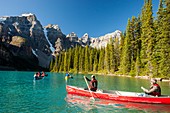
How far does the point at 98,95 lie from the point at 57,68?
10336cm

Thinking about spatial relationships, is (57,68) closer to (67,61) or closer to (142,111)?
(67,61)

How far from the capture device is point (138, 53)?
209 feet

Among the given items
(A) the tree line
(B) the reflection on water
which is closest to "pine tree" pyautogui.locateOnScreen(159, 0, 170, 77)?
(A) the tree line

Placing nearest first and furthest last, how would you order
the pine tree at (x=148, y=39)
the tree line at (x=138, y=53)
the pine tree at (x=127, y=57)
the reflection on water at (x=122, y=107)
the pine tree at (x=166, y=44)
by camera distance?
the reflection on water at (x=122, y=107) < the pine tree at (x=166, y=44) < the tree line at (x=138, y=53) < the pine tree at (x=148, y=39) < the pine tree at (x=127, y=57)

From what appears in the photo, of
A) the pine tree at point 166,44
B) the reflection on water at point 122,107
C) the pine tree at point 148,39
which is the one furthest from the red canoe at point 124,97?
the pine tree at point 148,39

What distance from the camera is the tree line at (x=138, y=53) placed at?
40.3 meters

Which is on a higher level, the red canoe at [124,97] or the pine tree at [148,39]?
the pine tree at [148,39]

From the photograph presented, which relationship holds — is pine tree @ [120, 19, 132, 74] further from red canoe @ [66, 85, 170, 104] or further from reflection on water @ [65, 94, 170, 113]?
reflection on water @ [65, 94, 170, 113]

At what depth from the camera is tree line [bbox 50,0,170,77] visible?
40.3 meters

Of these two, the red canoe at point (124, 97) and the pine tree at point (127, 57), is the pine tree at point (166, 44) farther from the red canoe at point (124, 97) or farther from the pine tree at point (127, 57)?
the pine tree at point (127, 57)

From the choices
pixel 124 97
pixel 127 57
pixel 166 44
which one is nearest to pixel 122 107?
pixel 124 97

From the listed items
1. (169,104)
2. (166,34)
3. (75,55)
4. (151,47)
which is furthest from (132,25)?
(169,104)

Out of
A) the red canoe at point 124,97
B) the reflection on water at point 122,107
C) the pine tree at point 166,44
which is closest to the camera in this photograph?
the reflection on water at point 122,107

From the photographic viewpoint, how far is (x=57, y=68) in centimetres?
12150
